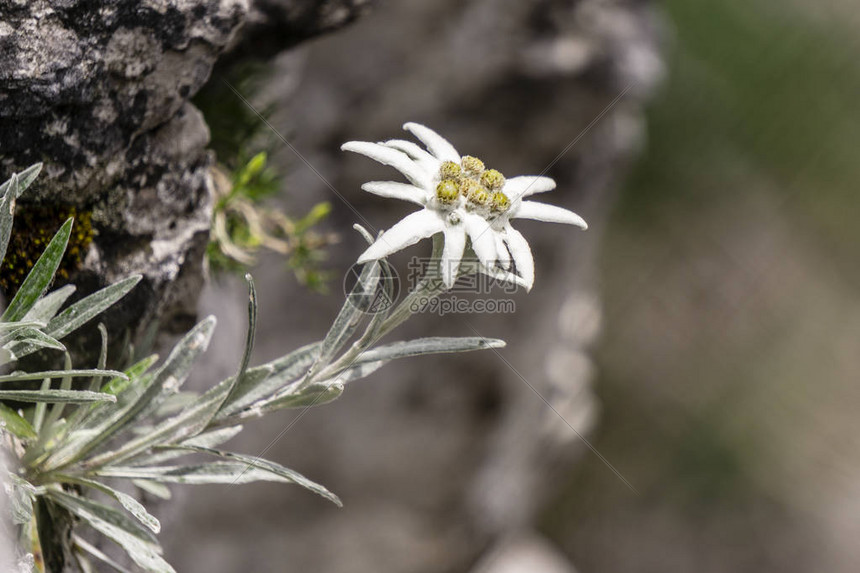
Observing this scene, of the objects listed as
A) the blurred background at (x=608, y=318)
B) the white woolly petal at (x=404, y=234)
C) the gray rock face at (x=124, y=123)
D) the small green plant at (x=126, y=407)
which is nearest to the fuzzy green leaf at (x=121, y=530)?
the small green plant at (x=126, y=407)

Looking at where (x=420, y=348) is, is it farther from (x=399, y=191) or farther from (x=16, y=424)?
(x=16, y=424)

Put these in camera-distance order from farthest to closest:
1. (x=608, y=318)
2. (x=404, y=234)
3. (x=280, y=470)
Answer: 1. (x=608, y=318)
2. (x=280, y=470)
3. (x=404, y=234)

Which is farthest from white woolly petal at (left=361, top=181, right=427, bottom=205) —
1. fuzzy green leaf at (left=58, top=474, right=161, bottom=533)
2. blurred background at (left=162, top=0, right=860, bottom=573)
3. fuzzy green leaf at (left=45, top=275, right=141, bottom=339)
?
blurred background at (left=162, top=0, right=860, bottom=573)

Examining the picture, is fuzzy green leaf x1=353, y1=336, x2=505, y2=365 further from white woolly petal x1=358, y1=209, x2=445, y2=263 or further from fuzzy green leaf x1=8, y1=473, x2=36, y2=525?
fuzzy green leaf x1=8, y1=473, x2=36, y2=525

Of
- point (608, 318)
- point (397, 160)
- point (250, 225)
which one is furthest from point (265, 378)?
point (608, 318)

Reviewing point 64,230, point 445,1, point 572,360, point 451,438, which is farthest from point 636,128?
point 64,230

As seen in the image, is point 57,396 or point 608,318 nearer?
point 57,396
